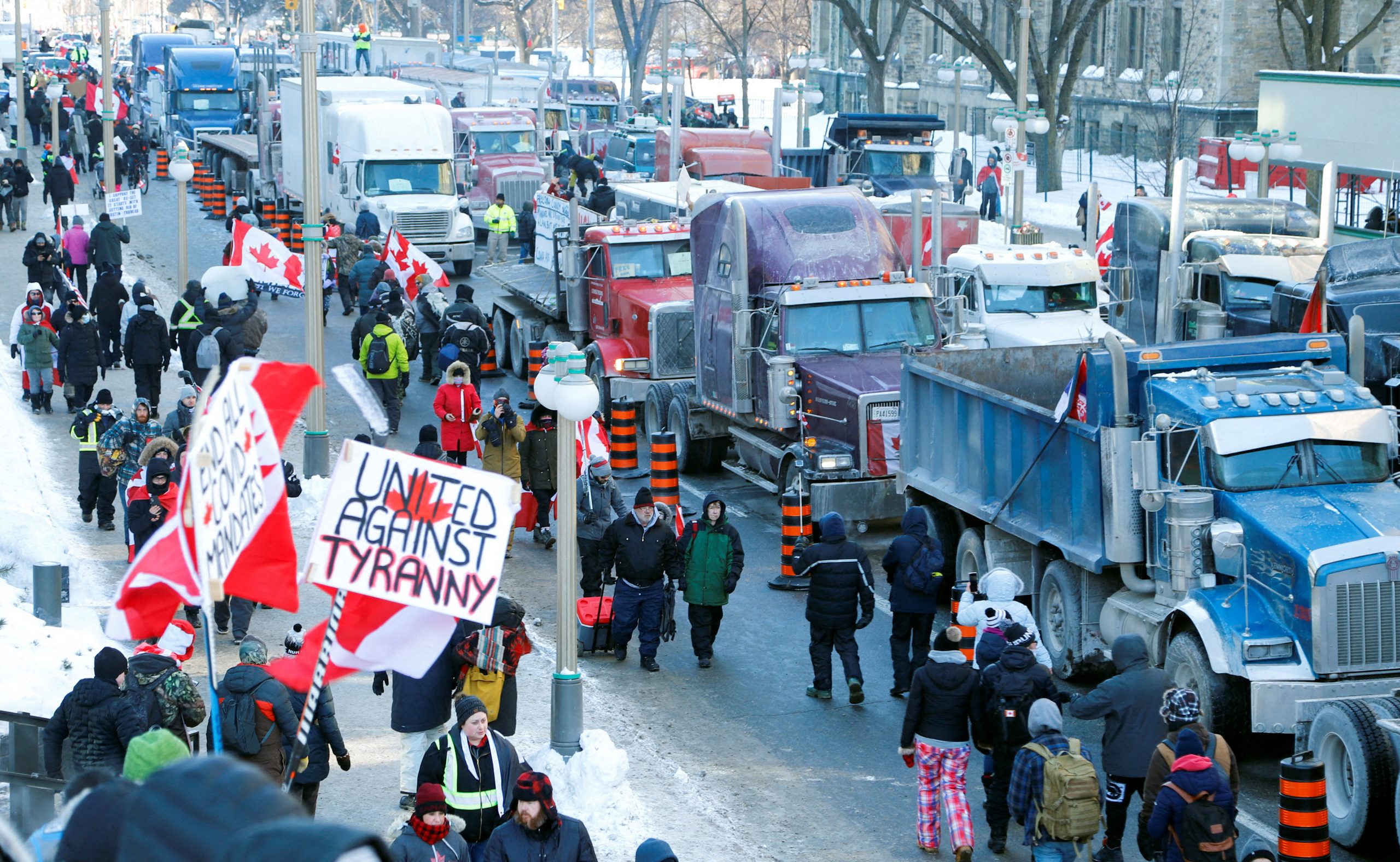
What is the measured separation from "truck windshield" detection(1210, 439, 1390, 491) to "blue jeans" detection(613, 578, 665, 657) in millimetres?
4293

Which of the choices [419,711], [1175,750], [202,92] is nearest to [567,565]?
[419,711]

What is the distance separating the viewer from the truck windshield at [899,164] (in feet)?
136

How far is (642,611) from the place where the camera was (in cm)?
1383

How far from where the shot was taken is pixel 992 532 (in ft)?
46.9

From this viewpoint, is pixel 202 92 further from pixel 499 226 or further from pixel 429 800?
pixel 429 800

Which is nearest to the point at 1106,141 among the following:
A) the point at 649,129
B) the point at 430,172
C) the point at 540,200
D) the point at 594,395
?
the point at 649,129

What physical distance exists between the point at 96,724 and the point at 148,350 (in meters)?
12.7

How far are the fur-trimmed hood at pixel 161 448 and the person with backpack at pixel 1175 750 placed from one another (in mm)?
8638

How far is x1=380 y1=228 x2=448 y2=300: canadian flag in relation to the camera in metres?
25.8

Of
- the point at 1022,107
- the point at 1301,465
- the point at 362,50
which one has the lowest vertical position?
the point at 1301,465

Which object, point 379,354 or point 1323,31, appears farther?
point 1323,31

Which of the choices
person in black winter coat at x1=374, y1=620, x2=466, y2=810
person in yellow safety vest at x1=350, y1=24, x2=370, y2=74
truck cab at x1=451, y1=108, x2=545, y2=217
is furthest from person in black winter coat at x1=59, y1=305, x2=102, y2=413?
person in yellow safety vest at x1=350, y1=24, x2=370, y2=74

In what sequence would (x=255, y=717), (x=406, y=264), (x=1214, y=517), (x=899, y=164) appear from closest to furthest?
(x=255, y=717)
(x=1214, y=517)
(x=406, y=264)
(x=899, y=164)

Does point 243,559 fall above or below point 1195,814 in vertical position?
above
